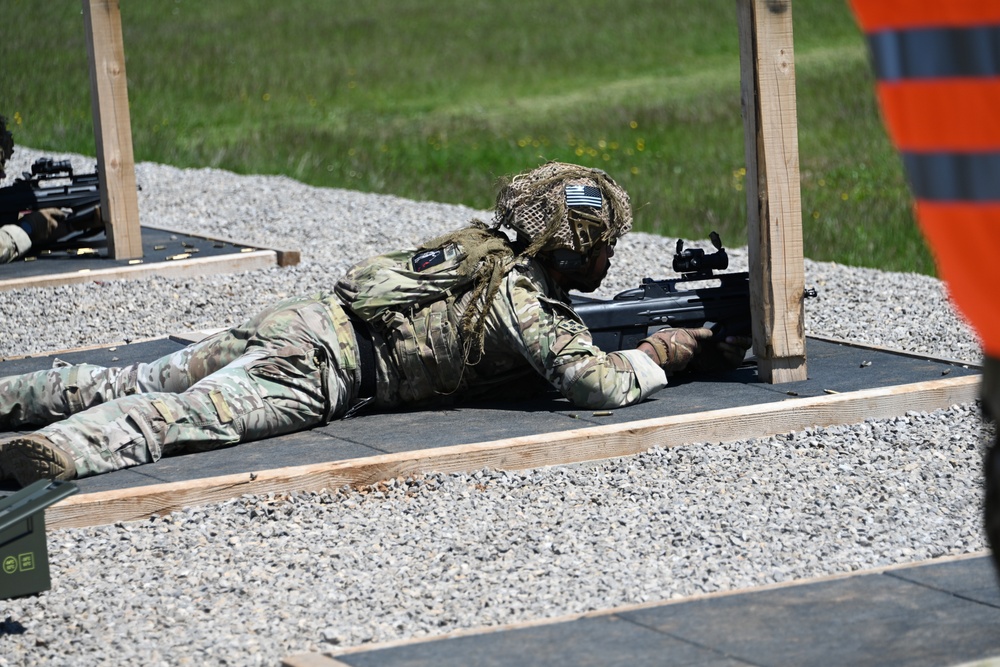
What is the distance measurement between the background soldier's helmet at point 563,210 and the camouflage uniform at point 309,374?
148mm

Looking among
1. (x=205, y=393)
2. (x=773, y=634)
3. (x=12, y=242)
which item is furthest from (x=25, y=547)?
(x=12, y=242)

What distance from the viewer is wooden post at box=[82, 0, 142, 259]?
946cm

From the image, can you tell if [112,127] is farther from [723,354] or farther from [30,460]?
[30,460]

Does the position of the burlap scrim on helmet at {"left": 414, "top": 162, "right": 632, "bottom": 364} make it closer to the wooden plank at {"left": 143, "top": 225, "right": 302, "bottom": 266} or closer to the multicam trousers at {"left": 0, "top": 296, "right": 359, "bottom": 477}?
the multicam trousers at {"left": 0, "top": 296, "right": 359, "bottom": 477}

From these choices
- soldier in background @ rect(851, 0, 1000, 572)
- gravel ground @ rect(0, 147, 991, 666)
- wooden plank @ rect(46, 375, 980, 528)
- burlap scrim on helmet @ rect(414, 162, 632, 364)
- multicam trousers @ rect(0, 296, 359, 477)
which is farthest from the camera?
burlap scrim on helmet @ rect(414, 162, 632, 364)

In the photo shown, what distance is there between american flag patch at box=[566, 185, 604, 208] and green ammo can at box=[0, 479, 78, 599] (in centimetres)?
241

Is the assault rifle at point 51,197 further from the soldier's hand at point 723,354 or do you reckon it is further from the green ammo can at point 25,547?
the green ammo can at point 25,547

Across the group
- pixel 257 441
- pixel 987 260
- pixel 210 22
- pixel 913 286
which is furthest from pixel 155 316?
pixel 210 22

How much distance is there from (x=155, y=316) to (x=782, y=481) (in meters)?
4.80

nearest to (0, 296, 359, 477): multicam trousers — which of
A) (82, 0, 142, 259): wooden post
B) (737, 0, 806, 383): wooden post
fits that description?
(737, 0, 806, 383): wooden post

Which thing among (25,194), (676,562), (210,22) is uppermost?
(210,22)

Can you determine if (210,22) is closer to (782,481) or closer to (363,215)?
(363,215)

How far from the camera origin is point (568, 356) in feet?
17.6

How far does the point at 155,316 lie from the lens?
8.61m
